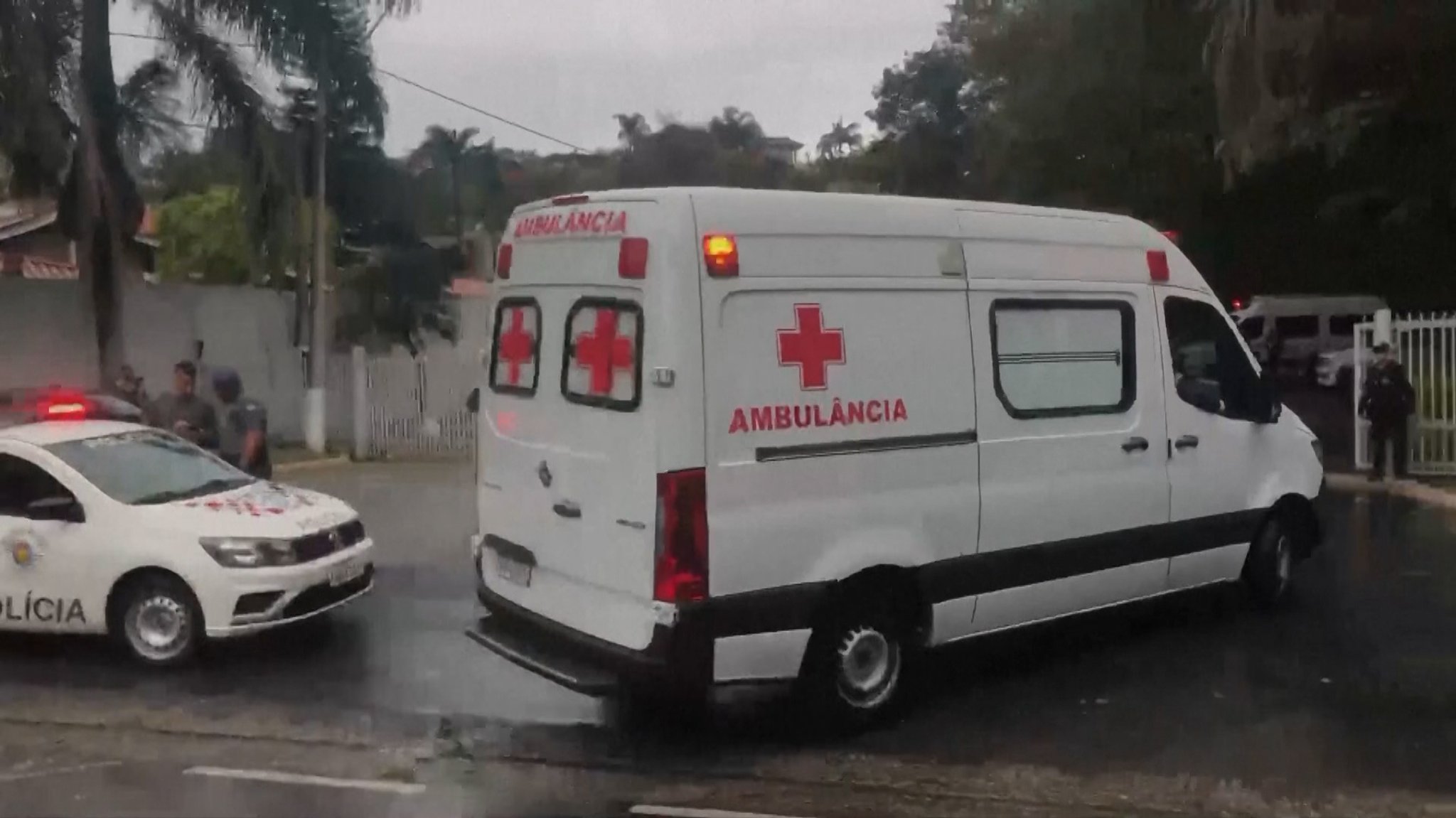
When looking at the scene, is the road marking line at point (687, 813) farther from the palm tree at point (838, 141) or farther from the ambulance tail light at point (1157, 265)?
the palm tree at point (838, 141)

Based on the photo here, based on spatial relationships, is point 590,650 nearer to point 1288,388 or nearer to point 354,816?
point 354,816

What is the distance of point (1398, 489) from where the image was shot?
14219 millimetres

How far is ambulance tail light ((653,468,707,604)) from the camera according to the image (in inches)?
225

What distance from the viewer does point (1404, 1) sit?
16.9m

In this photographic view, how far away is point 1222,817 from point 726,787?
1.97m

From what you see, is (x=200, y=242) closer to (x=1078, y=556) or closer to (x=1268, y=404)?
(x=1268, y=404)

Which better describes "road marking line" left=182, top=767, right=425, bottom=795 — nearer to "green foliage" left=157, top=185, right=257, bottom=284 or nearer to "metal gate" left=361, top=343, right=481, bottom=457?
"metal gate" left=361, top=343, right=481, bottom=457

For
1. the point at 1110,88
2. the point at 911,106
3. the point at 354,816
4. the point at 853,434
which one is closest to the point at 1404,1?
the point at 1110,88

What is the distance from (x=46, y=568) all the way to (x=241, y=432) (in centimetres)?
224

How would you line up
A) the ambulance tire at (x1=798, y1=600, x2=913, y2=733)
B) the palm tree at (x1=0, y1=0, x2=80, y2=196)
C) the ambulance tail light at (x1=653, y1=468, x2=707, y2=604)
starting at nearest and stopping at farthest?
the ambulance tail light at (x1=653, y1=468, x2=707, y2=604) < the ambulance tire at (x1=798, y1=600, x2=913, y2=733) < the palm tree at (x1=0, y1=0, x2=80, y2=196)

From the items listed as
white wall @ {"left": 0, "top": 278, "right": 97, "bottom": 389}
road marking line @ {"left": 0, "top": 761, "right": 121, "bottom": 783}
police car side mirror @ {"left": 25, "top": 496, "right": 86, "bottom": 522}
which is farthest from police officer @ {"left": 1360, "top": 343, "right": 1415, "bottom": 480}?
white wall @ {"left": 0, "top": 278, "right": 97, "bottom": 389}

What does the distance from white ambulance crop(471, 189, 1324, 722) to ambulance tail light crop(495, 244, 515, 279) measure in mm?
14

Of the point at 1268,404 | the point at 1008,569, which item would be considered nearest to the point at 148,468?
the point at 1008,569

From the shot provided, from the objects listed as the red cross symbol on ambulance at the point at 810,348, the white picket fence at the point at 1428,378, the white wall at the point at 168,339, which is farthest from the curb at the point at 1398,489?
the white wall at the point at 168,339
